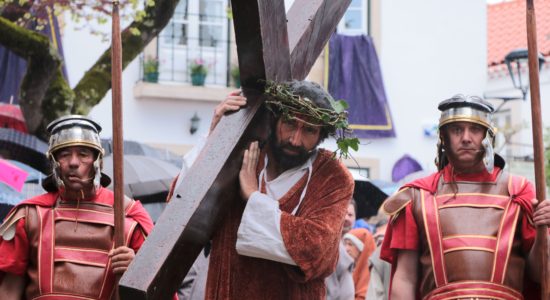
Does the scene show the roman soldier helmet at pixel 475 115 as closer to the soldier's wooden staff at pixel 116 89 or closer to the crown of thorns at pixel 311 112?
the crown of thorns at pixel 311 112

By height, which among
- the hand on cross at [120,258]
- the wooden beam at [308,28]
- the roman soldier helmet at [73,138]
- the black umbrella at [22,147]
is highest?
the wooden beam at [308,28]

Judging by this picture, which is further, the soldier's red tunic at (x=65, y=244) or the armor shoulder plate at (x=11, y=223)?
the armor shoulder plate at (x=11, y=223)

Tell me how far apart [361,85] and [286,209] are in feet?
51.9

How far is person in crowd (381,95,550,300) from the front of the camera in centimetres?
702

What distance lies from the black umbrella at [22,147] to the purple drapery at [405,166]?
894 centimetres

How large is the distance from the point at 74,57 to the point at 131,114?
1.24 metres

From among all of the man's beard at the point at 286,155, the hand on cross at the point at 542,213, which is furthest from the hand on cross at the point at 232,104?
the hand on cross at the point at 542,213

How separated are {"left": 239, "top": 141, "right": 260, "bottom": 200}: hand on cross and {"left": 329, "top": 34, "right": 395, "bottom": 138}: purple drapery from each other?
1581 centimetres

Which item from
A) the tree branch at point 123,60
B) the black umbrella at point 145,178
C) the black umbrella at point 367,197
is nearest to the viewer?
the black umbrella at point 145,178

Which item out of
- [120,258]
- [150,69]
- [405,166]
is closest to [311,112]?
[120,258]

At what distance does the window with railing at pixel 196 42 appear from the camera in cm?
2167

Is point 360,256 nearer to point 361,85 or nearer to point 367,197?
point 367,197

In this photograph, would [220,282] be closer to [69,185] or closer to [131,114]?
[69,185]

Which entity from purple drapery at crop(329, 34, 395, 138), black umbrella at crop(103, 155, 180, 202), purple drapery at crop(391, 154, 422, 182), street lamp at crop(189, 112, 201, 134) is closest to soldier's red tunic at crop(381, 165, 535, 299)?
black umbrella at crop(103, 155, 180, 202)
